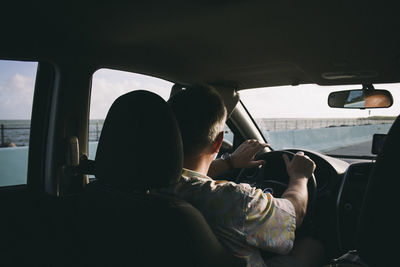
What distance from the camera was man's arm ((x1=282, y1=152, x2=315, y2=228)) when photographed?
184cm

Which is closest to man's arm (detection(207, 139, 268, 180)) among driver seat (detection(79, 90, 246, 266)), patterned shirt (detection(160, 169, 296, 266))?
patterned shirt (detection(160, 169, 296, 266))

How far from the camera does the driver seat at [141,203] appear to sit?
4.71ft

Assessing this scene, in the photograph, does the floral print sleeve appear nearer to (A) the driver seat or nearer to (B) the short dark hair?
(A) the driver seat

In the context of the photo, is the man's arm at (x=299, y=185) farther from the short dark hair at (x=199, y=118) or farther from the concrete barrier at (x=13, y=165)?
the concrete barrier at (x=13, y=165)

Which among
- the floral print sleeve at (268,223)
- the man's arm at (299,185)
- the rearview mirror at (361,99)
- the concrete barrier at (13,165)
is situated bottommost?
the concrete barrier at (13,165)

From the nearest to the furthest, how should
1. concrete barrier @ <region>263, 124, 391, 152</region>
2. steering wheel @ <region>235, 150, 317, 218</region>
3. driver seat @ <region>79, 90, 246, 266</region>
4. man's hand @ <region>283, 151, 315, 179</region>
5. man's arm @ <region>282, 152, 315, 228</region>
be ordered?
1. driver seat @ <region>79, 90, 246, 266</region>
2. man's arm @ <region>282, 152, 315, 228</region>
3. man's hand @ <region>283, 151, 315, 179</region>
4. steering wheel @ <region>235, 150, 317, 218</region>
5. concrete barrier @ <region>263, 124, 391, 152</region>

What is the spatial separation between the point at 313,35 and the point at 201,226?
7.53ft

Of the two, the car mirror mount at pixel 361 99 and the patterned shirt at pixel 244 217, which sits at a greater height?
the car mirror mount at pixel 361 99

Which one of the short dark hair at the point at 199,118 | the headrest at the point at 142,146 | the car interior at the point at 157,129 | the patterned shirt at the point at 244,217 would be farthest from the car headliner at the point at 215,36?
the patterned shirt at the point at 244,217

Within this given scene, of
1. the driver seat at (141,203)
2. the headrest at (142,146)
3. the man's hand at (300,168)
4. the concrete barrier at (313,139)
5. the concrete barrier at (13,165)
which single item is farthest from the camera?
the concrete barrier at (313,139)

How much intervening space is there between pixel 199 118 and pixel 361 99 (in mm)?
2655

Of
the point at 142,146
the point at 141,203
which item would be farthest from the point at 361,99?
the point at 141,203

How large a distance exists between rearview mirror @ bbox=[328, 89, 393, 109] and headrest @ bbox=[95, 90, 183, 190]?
9.26ft

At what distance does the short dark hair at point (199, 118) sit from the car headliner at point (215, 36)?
1031mm
